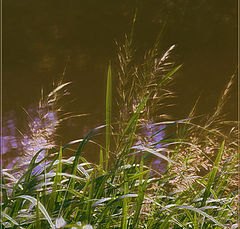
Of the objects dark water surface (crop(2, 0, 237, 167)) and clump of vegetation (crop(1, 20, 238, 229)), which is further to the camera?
dark water surface (crop(2, 0, 237, 167))

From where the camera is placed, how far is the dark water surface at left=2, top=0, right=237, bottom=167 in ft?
10.4

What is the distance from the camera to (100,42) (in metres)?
3.35

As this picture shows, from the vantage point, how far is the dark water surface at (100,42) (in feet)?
10.4

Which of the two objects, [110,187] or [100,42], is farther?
[100,42]

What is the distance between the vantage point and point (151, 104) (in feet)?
3.32

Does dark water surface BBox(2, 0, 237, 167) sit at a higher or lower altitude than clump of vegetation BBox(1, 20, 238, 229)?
lower

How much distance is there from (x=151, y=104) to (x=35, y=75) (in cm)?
231

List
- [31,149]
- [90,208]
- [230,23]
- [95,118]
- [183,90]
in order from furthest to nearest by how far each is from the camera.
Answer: [230,23] → [183,90] → [95,118] → [31,149] → [90,208]

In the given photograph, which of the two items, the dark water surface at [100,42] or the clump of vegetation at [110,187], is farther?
the dark water surface at [100,42]

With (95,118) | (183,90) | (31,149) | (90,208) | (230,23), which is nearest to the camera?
(90,208)

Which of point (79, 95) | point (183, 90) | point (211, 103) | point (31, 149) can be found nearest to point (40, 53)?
point (79, 95)

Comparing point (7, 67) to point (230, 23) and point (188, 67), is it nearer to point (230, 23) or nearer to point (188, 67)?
point (188, 67)

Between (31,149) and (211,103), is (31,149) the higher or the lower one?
the higher one

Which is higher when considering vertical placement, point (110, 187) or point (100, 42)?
point (110, 187)
